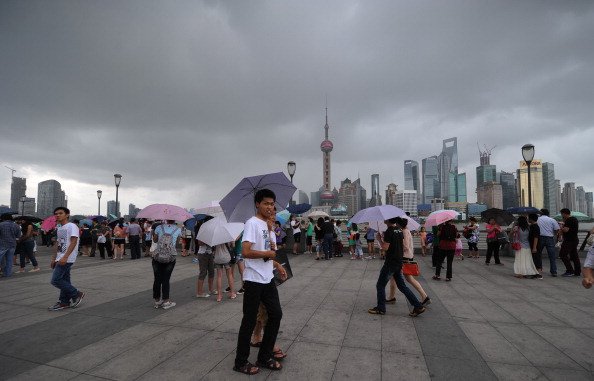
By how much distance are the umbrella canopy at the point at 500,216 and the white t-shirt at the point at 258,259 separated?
1185 centimetres

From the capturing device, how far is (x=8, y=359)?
12.7 feet

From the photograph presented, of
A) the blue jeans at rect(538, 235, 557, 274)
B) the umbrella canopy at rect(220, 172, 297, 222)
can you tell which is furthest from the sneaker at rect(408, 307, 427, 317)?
the blue jeans at rect(538, 235, 557, 274)

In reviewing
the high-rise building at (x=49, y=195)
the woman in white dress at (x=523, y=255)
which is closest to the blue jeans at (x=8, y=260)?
the woman in white dress at (x=523, y=255)

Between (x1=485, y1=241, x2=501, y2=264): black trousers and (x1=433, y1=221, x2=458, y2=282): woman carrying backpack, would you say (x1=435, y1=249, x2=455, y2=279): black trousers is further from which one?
(x1=485, y1=241, x2=501, y2=264): black trousers

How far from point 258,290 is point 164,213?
13.0ft

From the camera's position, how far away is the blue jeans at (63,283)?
5.93 m

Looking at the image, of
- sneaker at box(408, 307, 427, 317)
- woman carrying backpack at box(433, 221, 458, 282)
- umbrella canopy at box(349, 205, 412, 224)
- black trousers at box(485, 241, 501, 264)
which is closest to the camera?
sneaker at box(408, 307, 427, 317)

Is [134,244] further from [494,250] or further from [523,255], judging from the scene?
[494,250]

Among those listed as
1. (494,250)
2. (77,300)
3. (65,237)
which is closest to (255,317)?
(65,237)

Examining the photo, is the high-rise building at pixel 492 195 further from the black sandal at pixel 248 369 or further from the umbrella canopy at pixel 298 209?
the black sandal at pixel 248 369

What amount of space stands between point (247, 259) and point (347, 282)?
20.1ft

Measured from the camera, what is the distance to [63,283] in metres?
6.02

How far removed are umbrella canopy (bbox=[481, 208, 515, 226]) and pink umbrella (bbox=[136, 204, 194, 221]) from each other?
463 inches

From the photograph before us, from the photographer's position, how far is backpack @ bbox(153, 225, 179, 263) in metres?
5.96
